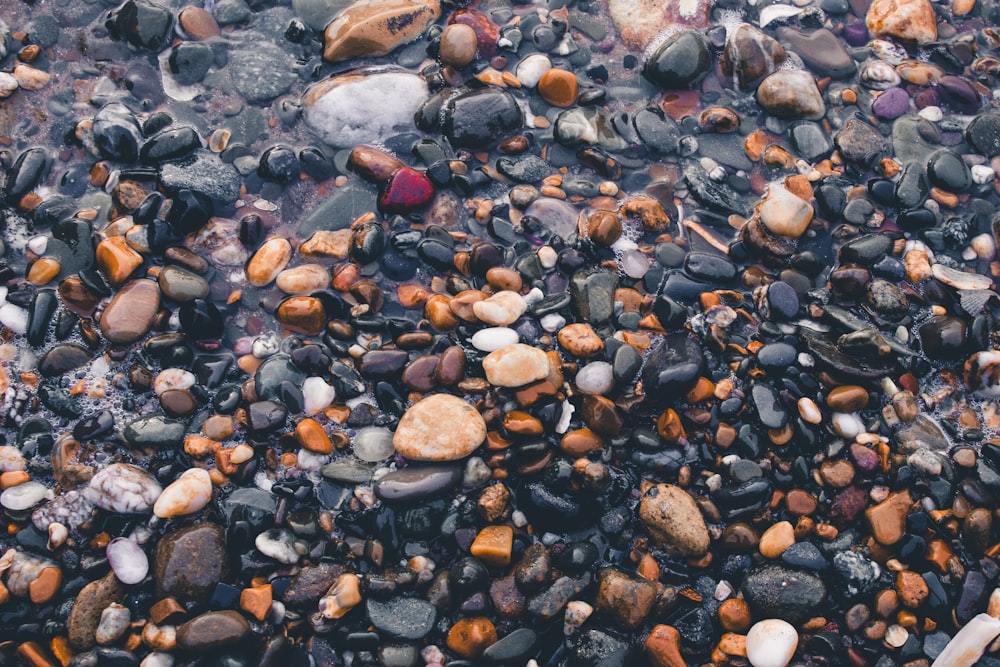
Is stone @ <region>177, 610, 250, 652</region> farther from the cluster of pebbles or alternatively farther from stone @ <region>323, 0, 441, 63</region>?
stone @ <region>323, 0, 441, 63</region>

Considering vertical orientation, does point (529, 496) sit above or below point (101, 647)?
above

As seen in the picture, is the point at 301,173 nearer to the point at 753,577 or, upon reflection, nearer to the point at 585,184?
the point at 585,184

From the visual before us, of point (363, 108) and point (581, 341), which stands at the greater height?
point (363, 108)

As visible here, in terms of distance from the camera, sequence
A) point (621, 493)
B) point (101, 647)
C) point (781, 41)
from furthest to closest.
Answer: point (781, 41) < point (621, 493) < point (101, 647)

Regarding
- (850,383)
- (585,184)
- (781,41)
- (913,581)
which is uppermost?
(781,41)

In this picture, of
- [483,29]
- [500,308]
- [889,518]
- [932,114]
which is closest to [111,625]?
[500,308]

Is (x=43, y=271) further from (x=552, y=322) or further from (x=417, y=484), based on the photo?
(x=552, y=322)

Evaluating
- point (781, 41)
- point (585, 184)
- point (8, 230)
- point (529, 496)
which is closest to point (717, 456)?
point (529, 496)

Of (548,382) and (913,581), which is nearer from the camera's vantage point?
(913,581)
